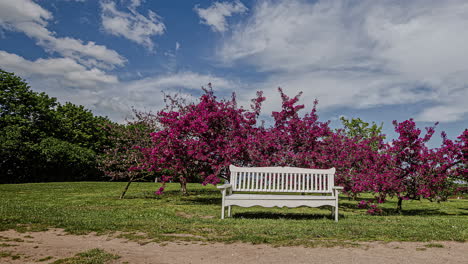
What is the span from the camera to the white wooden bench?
23.8 ft

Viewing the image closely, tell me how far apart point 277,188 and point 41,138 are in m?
28.0

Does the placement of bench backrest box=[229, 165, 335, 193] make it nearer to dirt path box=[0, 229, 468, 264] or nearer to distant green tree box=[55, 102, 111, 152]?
dirt path box=[0, 229, 468, 264]

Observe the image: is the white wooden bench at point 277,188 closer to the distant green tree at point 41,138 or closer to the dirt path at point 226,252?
the dirt path at point 226,252

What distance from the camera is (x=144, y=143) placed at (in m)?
12.9

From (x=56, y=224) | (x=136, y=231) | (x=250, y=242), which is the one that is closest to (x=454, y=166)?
(x=250, y=242)

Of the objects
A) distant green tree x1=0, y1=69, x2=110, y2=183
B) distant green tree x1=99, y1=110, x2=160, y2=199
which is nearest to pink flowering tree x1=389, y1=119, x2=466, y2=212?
distant green tree x1=99, y1=110, x2=160, y2=199

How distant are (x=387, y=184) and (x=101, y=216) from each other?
23.8 feet

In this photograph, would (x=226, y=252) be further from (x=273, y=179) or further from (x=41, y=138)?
(x=41, y=138)

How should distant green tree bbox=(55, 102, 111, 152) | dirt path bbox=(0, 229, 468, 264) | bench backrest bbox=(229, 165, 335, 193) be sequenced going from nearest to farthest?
dirt path bbox=(0, 229, 468, 264) < bench backrest bbox=(229, 165, 335, 193) < distant green tree bbox=(55, 102, 111, 152)

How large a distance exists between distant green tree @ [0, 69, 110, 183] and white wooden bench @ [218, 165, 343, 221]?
22276 mm

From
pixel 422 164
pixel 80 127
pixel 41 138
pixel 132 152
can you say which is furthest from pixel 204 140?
pixel 80 127

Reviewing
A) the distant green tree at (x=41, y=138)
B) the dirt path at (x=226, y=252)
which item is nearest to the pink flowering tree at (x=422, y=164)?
the dirt path at (x=226, y=252)

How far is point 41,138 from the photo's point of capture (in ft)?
97.2

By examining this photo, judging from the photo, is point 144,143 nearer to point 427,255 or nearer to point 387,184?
point 387,184
